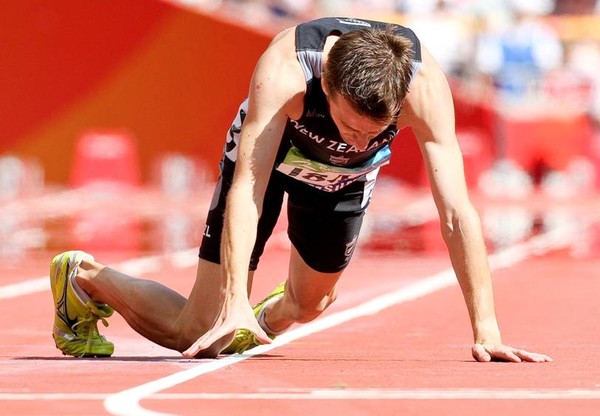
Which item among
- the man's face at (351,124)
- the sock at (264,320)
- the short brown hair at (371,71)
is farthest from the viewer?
the sock at (264,320)

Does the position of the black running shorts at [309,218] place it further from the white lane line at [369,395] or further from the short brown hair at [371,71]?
the white lane line at [369,395]

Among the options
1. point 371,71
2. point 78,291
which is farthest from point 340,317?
point 371,71

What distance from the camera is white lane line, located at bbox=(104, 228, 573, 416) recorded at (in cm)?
579

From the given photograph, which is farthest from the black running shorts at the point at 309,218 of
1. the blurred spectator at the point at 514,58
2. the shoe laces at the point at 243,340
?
the blurred spectator at the point at 514,58

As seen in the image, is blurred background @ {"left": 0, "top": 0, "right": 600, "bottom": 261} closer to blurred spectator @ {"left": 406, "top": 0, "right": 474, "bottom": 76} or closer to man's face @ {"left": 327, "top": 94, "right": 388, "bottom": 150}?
blurred spectator @ {"left": 406, "top": 0, "right": 474, "bottom": 76}

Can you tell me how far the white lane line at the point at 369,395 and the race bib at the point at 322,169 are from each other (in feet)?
5.82

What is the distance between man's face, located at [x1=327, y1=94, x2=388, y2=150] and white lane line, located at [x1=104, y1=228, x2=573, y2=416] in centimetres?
121

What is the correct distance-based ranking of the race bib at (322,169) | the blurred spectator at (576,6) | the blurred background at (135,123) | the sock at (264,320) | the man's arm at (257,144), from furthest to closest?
1. the blurred spectator at (576,6)
2. the blurred background at (135,123)
3. the sock at (264,320)
4. the race bib at (322,169)
5. the man's arm at (257,144)

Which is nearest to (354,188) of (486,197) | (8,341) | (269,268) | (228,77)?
(8,341)

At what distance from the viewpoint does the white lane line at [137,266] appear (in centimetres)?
1156

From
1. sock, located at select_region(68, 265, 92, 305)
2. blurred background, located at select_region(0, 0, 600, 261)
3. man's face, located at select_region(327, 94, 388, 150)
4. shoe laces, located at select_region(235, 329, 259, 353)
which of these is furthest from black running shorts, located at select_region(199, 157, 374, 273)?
blurred background, located at select_region(0, 0, 600, 261)

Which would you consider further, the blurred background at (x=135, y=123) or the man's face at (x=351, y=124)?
the blurred background at (x=135, y=123)

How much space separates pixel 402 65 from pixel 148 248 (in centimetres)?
903

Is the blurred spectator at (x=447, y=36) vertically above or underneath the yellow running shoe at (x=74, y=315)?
underneath
